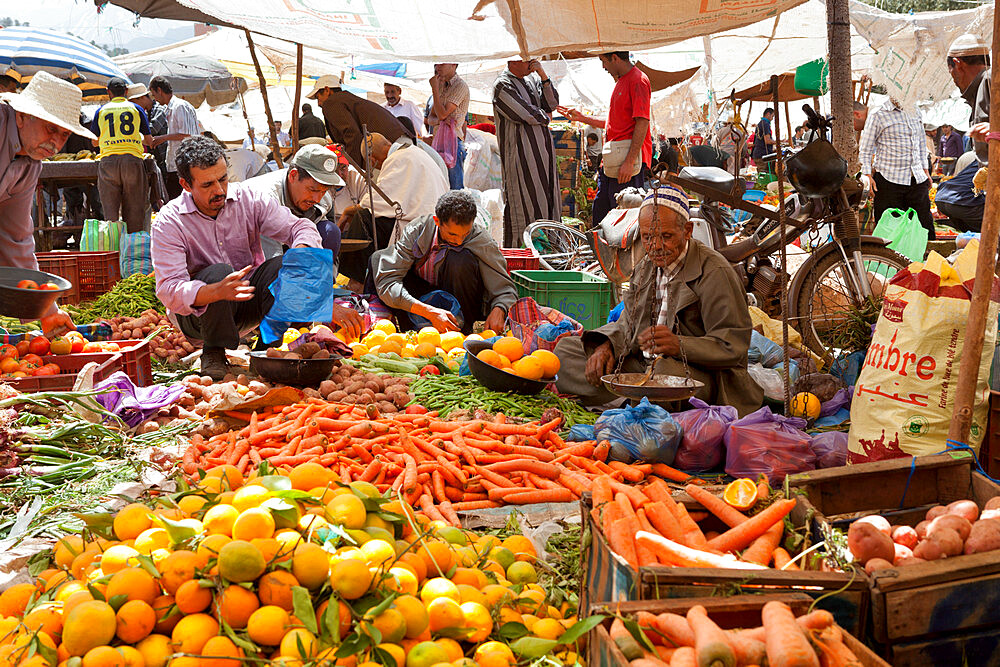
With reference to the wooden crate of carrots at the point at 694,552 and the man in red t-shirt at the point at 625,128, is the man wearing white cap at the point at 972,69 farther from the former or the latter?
Result: the wooden crate of carrots at the point at 694,552

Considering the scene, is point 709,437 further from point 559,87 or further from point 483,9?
point 559,87

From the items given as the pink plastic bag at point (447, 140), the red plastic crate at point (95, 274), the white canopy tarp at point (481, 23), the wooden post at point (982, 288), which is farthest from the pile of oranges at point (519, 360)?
the pink plastic bag at point (447, 140)

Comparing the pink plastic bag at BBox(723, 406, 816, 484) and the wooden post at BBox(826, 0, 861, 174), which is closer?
the pink plastic bag at BBox(723, 406, 816, 484)

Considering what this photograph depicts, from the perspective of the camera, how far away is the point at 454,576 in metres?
1.97

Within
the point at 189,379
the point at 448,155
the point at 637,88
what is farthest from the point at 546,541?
the point at 448,155

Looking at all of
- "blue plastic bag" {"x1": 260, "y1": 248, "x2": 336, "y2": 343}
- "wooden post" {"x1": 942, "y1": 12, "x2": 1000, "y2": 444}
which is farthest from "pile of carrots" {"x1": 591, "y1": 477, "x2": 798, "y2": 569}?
"blue plastic bag" {"x1": 260, "y1": 248, "x2": 336, "y2": 343}

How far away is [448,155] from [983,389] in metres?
6.98

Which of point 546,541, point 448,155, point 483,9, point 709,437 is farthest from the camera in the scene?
point 448,155

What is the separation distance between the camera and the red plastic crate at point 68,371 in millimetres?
3836

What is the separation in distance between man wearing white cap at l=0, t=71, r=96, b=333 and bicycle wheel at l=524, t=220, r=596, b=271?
12.9 feet

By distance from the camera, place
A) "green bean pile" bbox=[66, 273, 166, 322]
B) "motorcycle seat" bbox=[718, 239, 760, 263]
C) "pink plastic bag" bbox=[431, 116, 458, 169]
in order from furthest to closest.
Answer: "pink plastic bag" bbox=[431, 116, 458, 169] < "green bean pile" bbox=[66, 273, 166, 322] < "motorcycle seat" bbox=[718, 239, 760, 263]

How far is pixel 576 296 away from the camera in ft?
19.1

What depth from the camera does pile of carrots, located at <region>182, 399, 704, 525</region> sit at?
10.3 ft

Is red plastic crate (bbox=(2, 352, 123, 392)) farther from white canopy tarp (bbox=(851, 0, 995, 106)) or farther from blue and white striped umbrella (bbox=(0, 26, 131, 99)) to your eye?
white canopy tarp (bbox=(851, 0, 995, 106))
